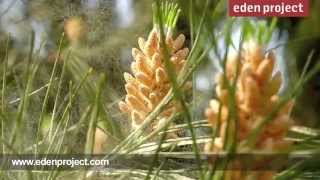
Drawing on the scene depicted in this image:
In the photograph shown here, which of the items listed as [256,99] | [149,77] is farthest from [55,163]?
[256,99]

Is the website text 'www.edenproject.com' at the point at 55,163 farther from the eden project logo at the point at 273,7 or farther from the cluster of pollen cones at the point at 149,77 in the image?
the eden project logo at the point at 273,7

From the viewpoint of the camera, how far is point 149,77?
978mm

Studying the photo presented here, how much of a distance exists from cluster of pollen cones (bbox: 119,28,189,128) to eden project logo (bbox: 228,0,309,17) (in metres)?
0.12

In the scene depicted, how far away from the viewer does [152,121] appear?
37.6 inches

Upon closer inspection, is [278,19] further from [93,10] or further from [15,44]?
[15,44]

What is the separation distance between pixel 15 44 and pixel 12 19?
2.1 inches

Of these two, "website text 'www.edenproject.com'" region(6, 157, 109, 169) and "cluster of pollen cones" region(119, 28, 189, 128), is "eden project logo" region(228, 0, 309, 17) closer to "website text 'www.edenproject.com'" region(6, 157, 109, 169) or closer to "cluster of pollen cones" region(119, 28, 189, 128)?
"cluster of pollen cones" region(119, 28, 189, 128)

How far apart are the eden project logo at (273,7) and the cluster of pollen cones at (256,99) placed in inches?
9.7

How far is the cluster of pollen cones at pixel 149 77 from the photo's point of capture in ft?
3.16

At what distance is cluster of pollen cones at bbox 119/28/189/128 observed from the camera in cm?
96

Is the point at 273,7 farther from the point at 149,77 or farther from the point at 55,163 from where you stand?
the point at 55,163

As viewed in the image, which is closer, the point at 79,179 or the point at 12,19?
the point at 79,179

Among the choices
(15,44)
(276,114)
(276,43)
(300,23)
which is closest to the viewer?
(276,114)

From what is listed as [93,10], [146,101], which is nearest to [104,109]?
[146,101]
